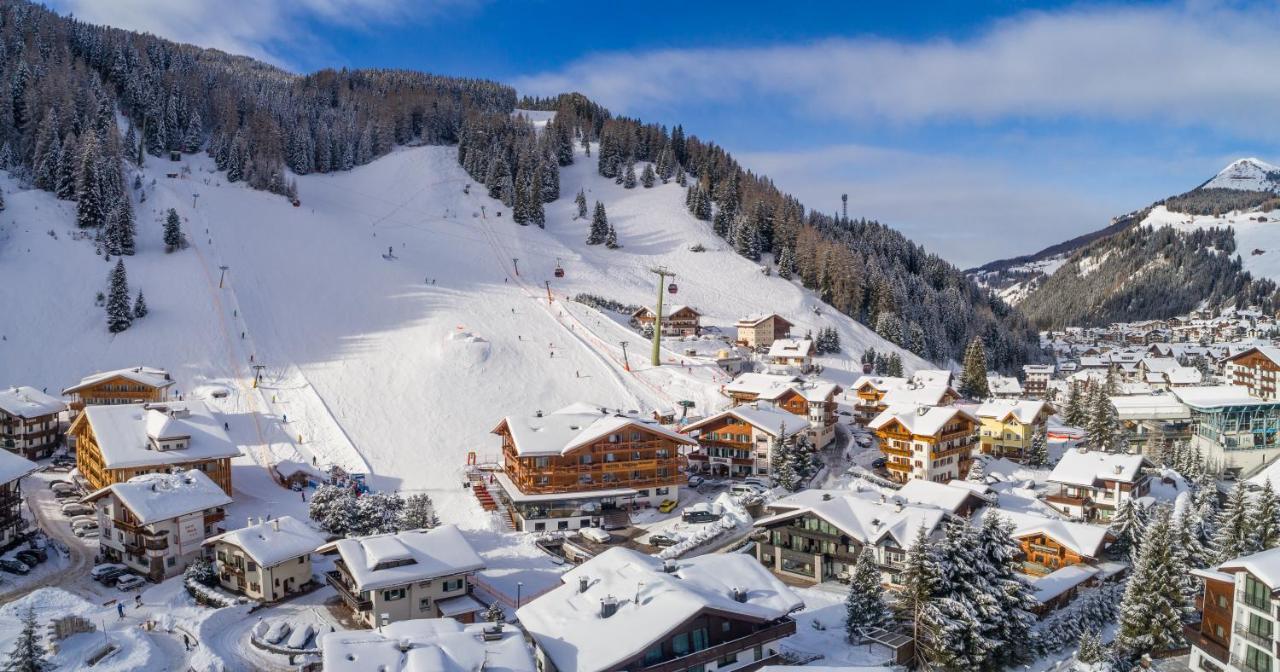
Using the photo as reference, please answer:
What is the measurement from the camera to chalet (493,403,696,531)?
41.8 m

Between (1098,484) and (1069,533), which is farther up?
(1098,484)

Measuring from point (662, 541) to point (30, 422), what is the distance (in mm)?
38033

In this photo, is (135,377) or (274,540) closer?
(274,540)

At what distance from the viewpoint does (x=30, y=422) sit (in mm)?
46031

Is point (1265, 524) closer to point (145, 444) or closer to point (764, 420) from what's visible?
point (764, 420)

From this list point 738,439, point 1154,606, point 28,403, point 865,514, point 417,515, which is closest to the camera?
point 1154,606

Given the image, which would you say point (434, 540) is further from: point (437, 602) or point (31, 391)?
point (31, 391)

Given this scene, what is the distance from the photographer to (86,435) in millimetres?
42531

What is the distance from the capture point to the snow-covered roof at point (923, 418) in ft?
160

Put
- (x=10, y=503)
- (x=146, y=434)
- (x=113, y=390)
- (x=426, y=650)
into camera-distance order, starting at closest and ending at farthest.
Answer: (x=426, y=650) < (x=10, y=503) < (x=146, y=434) < (x=113, y=390)

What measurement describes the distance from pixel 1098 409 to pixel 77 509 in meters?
64.7

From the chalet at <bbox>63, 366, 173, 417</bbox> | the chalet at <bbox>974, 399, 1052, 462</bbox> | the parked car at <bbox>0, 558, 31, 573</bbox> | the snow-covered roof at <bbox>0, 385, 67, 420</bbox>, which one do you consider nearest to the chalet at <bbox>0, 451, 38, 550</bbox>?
the parked car at <bbox>0, 558, 31, 573</bbox>

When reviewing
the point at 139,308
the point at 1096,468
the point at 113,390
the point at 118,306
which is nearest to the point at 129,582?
the point at 113,390

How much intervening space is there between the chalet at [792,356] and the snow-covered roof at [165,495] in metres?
51.4
